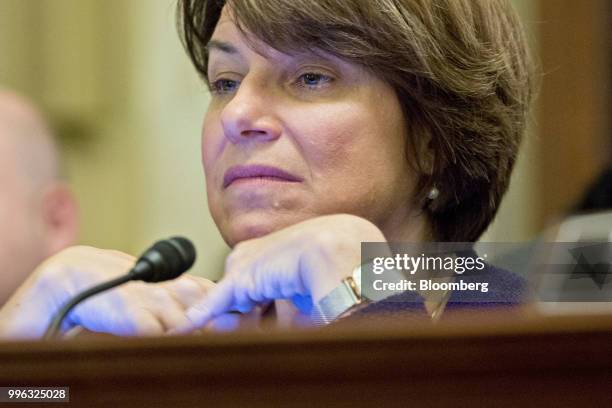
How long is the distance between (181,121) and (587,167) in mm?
1666

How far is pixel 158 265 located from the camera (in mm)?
1454

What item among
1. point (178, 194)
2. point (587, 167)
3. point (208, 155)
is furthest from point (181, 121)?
point (208, 155)

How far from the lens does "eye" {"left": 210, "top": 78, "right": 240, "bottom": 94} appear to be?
186cm

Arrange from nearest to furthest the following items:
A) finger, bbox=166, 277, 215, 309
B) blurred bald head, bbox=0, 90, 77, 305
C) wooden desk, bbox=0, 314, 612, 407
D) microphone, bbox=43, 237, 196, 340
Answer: wooden desk, bbox=0, 314, 612, 407 < microphone, bbox=43, 237, 196, 340 < finger, bbox=166, 277, 215, 309 < blurred bald head, bbox=0, 90, 77, 305

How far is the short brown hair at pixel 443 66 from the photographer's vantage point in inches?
68.8

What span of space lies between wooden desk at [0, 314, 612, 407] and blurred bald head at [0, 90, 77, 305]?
1.34 m

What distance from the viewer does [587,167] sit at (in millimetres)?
4141

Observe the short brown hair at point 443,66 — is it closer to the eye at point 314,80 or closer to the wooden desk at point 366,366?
the eye at point 314,80

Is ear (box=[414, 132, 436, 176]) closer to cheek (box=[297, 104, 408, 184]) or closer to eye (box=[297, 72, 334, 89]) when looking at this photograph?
cheek (box=[297, 104, 408, 184])

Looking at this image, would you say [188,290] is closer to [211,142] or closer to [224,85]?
[211,142]

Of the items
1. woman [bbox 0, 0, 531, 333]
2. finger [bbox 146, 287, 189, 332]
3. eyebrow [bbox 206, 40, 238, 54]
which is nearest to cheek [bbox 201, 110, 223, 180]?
woman [bbox 0, 0, 531, 333]

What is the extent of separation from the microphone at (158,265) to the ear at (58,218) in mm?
1137

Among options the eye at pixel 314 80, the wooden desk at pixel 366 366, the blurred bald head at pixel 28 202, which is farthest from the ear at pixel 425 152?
the blurred bald head at pixel 28 202

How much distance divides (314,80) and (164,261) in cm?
47
